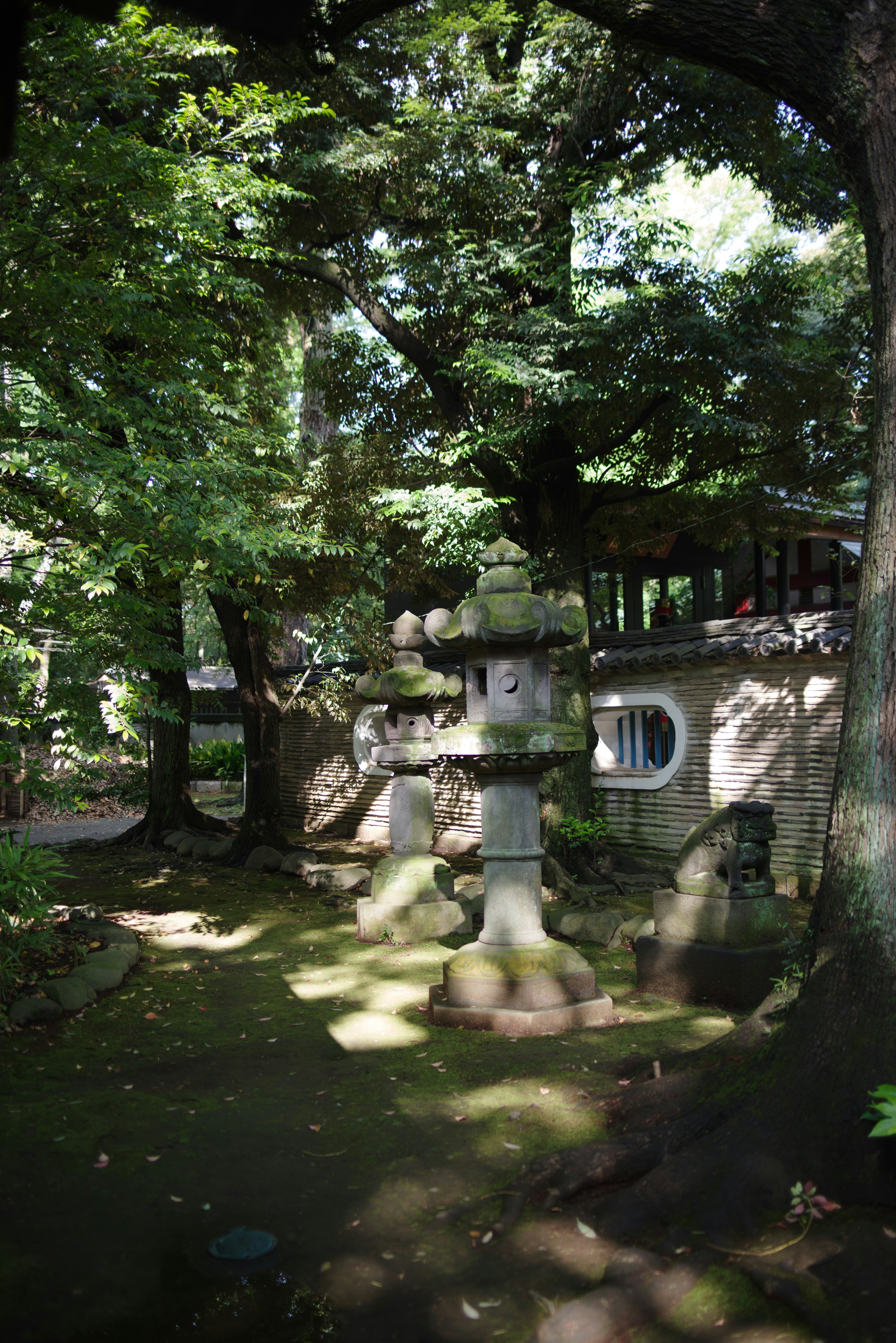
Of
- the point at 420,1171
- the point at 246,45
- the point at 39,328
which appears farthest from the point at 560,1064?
the point at 246,45

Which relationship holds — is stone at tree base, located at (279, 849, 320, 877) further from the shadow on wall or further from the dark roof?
the dark roof

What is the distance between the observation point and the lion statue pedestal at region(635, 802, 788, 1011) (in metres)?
6.09

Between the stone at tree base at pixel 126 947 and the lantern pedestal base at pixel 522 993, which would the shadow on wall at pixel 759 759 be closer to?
the lantern pedestal base at pixel 522 993

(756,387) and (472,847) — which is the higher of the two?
(756,387)

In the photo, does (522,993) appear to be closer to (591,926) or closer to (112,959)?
(591,926)

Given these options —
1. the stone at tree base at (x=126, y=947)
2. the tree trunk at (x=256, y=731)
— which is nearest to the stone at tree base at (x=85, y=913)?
the stone at tree base at (x=126, y=947)

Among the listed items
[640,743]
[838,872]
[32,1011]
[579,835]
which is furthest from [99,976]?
[640,743]

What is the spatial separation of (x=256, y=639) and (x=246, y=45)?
7198mm

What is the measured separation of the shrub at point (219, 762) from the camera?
925 inches

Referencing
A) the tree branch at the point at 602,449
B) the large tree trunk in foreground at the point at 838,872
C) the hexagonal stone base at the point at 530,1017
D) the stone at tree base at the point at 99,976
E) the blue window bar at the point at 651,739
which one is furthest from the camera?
the blue window bar at the point at 651,739

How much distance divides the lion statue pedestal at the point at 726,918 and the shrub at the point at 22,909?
14.4 ft

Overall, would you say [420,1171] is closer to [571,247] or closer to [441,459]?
[441,459]

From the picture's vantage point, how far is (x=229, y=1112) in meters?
4.56

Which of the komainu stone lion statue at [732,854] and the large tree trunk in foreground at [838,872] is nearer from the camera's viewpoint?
the large tree trunk in foreground at [838,872]
